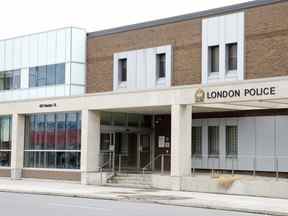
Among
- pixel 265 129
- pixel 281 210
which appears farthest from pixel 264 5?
pixel 281 210

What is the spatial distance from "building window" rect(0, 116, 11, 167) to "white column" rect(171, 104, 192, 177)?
14.6 meters

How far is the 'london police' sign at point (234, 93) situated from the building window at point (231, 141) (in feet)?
19.5

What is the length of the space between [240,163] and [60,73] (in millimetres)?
14860

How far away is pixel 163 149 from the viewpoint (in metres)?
36.9

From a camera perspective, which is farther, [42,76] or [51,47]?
[42,76]

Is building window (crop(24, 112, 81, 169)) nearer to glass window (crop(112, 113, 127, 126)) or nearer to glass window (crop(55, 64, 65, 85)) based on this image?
glass window (crop(112, 113, 127, 126))

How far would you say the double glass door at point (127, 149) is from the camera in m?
36.1

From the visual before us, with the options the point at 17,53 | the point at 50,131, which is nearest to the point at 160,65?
the point at 50,131

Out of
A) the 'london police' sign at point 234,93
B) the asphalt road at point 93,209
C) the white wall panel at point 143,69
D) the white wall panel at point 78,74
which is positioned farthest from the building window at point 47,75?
the asphalt road at point 93,209

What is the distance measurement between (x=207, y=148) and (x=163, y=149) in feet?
12.2

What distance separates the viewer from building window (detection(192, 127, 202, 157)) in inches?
1362

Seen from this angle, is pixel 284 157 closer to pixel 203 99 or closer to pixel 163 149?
pixel 203 99

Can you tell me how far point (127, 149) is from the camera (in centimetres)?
3750

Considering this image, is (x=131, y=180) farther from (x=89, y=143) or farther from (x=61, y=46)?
(x=61, y=46)
